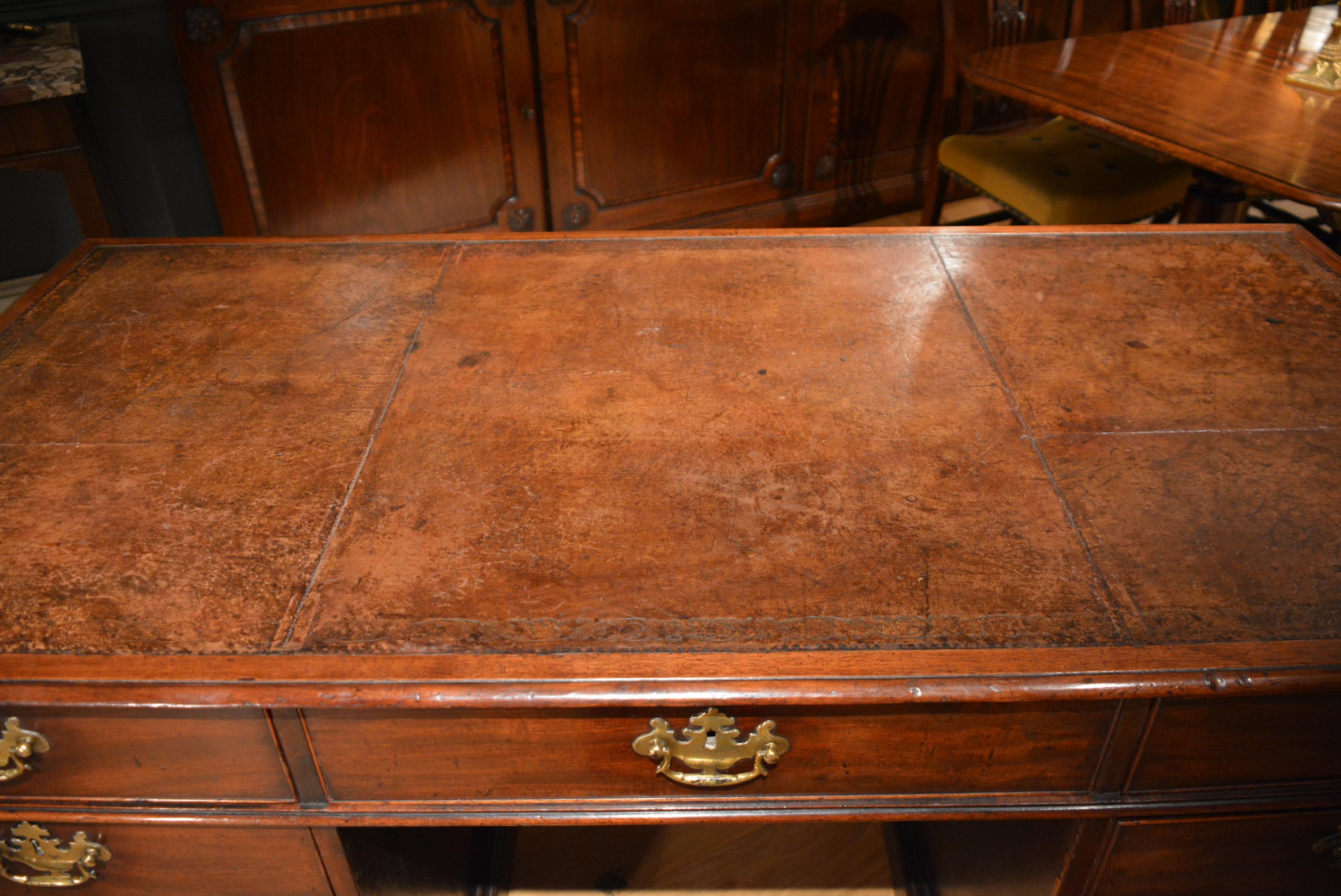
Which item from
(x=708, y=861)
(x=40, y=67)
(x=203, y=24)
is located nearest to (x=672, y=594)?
(x=708, y=861)

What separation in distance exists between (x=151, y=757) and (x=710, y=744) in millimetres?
555

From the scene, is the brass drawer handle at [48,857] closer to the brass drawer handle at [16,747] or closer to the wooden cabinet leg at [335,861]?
the brass drawer handle at [16,747]

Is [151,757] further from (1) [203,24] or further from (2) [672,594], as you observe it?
(1) [203,24]

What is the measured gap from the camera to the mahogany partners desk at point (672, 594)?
90 cm

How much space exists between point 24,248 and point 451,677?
2.92 meters

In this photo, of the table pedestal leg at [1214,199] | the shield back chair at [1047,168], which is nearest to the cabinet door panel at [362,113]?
the shield back chair at [1047,168]

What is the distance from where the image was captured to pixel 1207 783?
103cm

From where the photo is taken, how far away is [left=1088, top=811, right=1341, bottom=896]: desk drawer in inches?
42.2

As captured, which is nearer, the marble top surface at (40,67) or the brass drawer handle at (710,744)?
the brass drawer handle at (710,744)

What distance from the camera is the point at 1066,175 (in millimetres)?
2799

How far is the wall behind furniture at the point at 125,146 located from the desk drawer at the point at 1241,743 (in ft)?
9.30

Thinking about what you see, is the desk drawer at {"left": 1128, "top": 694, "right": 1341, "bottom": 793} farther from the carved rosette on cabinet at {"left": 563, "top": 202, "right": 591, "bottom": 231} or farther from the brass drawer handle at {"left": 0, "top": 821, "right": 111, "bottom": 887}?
the carved rosette on cabinet at {"left": 563, "top": 202, "right": 591, "bottom": 231}

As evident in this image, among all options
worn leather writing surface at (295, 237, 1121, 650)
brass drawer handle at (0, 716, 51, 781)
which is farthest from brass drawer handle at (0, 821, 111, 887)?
worn leather writing surface at (295, 237, 1121, 650)

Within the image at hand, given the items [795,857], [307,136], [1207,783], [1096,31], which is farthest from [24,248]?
[1096,31]
